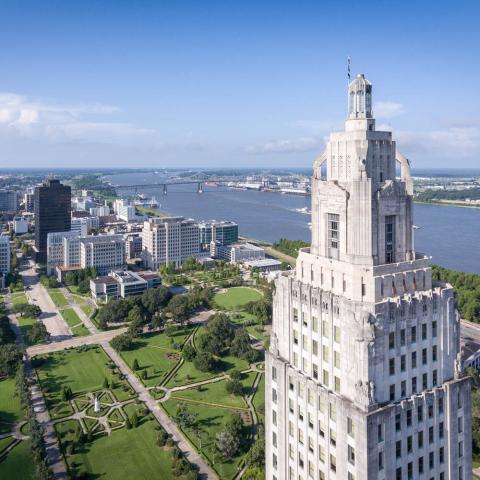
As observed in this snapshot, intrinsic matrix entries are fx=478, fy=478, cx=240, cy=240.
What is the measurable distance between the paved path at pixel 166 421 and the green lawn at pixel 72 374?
1771 millimetres

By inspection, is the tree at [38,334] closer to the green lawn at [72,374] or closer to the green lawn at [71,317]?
the green lawn at [72,374]

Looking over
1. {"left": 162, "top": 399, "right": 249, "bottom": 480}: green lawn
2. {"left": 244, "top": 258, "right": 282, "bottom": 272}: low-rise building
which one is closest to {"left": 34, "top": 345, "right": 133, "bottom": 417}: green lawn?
{"left": 162, "top": 399, "right": 249, "bottom": 480}: green lawn

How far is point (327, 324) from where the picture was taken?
29219mm

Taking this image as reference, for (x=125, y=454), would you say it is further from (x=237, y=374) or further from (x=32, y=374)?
(x=32, y=374)

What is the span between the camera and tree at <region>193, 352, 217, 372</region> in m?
79.7

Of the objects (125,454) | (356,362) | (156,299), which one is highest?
(356,362)

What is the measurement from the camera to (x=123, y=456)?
57844 mm

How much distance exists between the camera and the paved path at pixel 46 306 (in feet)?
331

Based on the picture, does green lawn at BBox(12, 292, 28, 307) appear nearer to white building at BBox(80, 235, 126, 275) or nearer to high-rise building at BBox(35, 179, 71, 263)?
white building at BBox(80, 235, 126, 275)

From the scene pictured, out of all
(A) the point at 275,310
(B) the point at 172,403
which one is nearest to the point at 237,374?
(B) the point at 172,403

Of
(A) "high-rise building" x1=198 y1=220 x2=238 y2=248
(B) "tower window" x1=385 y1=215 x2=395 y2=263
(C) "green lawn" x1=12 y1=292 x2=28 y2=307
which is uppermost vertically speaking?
(B) "tower window" x1=385 y1=215 x2=395 y2=263

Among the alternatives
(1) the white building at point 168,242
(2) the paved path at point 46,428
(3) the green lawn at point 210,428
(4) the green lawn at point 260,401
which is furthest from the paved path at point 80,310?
(4) the green lawn at point 260,401

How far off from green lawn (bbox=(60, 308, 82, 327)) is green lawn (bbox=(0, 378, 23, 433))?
29099 mm

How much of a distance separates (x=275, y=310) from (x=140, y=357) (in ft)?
197
